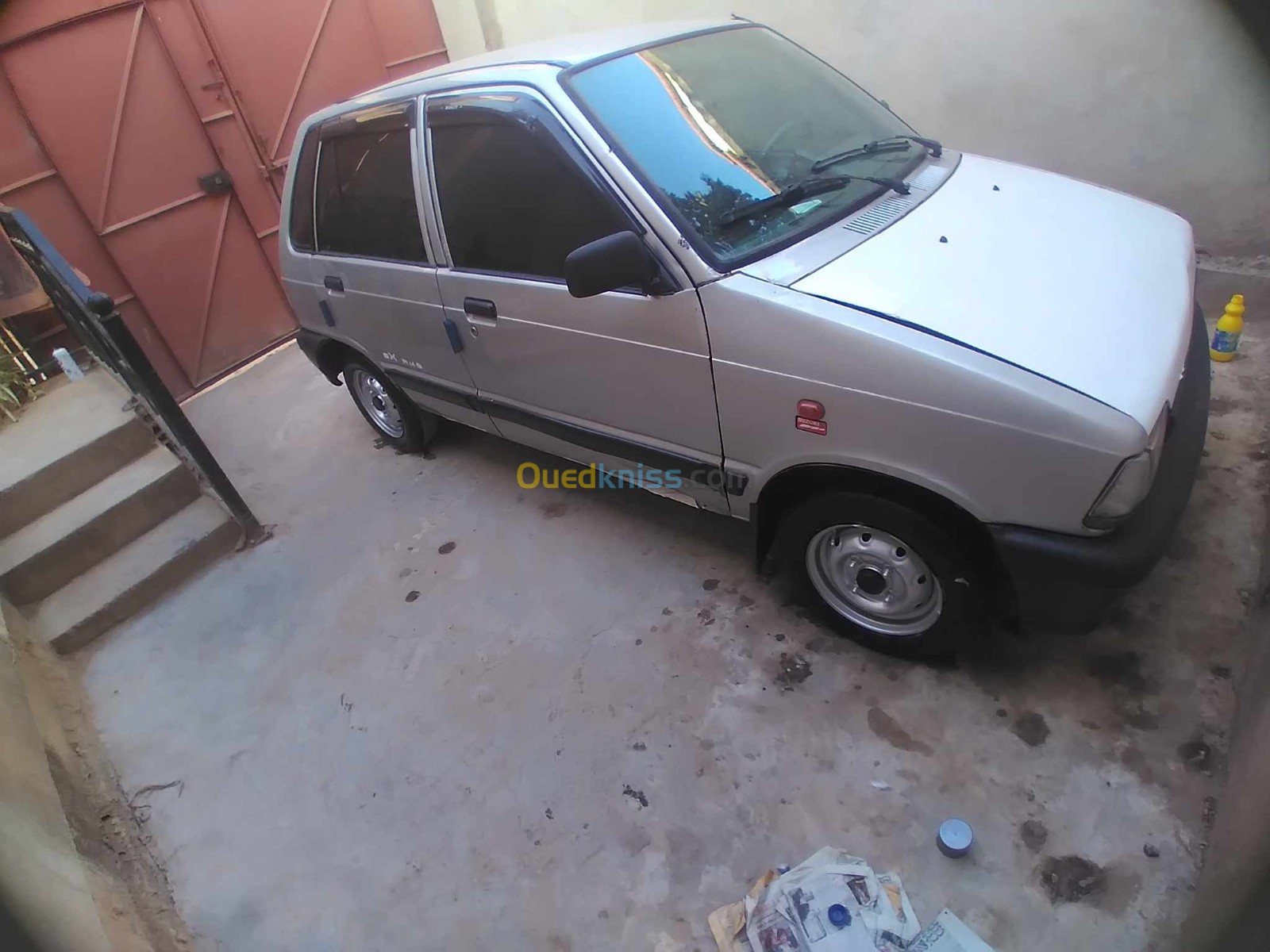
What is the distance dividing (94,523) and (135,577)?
1.17ft

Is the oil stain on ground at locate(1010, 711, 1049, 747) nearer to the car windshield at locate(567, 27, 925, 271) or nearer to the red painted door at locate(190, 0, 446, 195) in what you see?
the car windshield at locate(567, 27, 925, 271)

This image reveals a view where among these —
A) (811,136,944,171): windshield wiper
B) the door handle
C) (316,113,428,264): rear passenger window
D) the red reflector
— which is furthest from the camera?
(316,113,428,264): rear passenger window

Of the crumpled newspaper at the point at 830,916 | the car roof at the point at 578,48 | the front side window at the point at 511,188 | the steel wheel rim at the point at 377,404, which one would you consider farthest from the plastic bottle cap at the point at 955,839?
the steel wheel rim at the point at 377,404

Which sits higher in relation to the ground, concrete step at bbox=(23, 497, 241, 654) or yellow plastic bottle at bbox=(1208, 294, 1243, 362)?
yellow plastic bottle at bbox=(1208, 294, 1243, 362)

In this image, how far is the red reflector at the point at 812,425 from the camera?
203cm

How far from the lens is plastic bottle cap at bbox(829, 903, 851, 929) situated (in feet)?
6.06

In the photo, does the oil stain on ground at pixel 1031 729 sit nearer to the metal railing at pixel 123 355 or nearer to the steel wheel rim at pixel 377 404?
the steel wheel rim at pixel 377 404

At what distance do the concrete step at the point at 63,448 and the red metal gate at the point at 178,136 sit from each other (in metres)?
1.73

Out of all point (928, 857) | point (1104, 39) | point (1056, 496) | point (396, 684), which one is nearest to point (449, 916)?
point (396, 684)

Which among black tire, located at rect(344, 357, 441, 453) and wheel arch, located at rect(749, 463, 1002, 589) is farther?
black tire, located at rect(344, 357, 441, 453)

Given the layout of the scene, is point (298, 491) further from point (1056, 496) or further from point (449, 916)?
point (1056, 496)

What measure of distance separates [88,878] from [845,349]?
98.0 inches

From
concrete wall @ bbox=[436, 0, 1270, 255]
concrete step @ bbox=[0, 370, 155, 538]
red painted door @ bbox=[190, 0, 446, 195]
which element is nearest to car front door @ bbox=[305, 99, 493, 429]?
concrete step @ bbox=[0, 370, 155, 538]

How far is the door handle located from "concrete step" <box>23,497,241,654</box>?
202 centimetres
